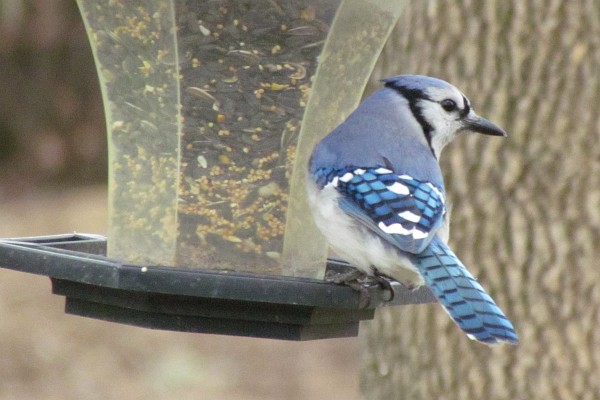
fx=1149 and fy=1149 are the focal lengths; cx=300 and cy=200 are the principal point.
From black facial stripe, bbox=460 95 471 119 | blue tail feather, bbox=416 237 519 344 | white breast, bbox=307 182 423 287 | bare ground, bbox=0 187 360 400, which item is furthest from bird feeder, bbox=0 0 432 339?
bare ground, bbox=0 187 360 400

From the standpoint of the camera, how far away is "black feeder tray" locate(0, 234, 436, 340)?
3.50 metres

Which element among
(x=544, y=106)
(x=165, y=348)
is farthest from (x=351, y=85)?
(x=165, y=348)

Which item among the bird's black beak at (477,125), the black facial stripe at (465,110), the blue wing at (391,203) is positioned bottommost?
the blue wing at (391,203)

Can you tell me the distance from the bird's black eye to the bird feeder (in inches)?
12.6

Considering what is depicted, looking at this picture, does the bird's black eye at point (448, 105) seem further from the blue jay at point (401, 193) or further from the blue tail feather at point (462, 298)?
the blue tail feather at point (462, 298)

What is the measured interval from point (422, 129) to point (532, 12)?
193 cm

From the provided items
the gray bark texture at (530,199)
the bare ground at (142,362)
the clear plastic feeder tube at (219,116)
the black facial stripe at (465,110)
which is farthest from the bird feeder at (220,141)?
the bare ground at (142,362)

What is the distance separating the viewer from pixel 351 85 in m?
4.33

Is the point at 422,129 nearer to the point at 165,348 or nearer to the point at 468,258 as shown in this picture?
the point at 468,258

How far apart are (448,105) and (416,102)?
123 mm

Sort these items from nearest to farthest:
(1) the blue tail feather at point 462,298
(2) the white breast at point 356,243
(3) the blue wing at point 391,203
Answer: (1) the blue tail feather at point 462,298
(3) the blue wing at point 391,203
(2) the white breast at point 356,243


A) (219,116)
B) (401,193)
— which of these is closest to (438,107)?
(401,193)

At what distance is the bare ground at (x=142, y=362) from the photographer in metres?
10.5

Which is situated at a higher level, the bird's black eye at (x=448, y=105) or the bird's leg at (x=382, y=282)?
the bird's black eye at (x=448, y=105)
